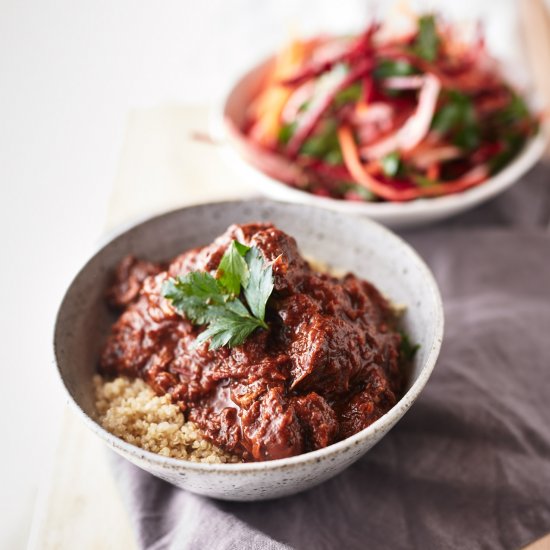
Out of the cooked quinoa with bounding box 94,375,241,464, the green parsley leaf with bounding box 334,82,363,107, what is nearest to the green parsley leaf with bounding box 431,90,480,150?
the green parsley leaf with bounding box 334,82,363,107

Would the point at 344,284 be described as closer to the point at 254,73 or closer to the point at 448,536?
the point at 448,536

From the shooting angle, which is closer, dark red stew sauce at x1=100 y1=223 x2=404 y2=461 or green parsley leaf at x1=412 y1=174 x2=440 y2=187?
dark red stew sauce at x1=100 y1=223 x2=404 y2=461

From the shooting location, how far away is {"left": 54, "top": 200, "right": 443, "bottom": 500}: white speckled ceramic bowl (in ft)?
6.02

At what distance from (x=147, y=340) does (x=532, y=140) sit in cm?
253

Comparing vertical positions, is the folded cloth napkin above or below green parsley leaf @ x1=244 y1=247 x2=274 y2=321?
below

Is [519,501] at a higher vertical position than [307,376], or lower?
lower

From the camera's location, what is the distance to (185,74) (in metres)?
5.07

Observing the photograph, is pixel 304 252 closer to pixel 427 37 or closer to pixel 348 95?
pixel 348 95

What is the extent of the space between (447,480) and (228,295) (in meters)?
1.01

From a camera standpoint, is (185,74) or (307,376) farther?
(185,74)

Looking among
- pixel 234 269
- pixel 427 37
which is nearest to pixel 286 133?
pixel 427 37

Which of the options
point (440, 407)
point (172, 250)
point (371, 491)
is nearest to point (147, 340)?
point (172, 250)

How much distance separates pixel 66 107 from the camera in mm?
4684

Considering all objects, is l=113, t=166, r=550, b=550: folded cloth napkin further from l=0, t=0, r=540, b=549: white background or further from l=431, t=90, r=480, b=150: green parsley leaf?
l=431, t=90, r=480, b=150: green parsley leaf
